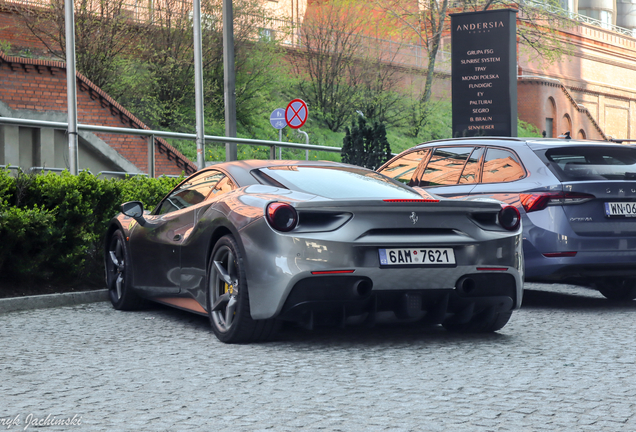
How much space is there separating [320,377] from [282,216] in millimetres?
1162

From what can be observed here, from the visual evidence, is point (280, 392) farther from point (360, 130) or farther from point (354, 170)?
point (360, 130)

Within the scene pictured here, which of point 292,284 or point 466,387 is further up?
point 292,284

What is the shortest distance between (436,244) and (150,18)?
2569 centimetres

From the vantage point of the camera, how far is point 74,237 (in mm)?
8711

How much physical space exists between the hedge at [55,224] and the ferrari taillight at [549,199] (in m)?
4.16

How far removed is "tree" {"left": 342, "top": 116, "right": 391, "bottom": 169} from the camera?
14328mm

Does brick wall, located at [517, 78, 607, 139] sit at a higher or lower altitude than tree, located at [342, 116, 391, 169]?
higher

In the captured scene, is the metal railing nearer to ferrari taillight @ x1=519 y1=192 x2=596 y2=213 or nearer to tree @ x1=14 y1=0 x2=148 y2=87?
ferrari taillight @ x1=519 y1=192 x2=596 y2=213

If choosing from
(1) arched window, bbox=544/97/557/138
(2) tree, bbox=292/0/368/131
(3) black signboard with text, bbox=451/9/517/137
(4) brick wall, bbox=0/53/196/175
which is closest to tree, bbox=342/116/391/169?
(3) black signboard with text, bbox=451/9/517/137

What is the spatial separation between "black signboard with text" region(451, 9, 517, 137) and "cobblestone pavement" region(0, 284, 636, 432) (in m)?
10.9

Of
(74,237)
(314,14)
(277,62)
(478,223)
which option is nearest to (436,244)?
(478,223)

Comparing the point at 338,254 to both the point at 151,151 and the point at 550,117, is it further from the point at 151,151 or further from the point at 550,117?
the point at 550,117

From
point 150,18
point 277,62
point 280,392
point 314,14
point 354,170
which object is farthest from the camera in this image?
point 314,14

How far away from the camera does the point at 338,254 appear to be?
18.4 feet
